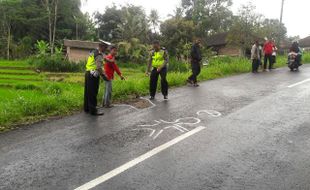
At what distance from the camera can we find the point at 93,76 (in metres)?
9.76

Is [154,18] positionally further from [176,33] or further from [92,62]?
[92,62]

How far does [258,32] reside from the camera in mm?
29938

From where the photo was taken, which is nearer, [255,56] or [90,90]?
[90,90]

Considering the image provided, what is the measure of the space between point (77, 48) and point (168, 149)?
126 feet

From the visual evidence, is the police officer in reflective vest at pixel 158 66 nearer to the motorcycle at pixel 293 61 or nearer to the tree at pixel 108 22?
the motorcycle at pixel 293 61

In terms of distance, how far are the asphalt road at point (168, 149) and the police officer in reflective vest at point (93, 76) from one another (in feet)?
1.31

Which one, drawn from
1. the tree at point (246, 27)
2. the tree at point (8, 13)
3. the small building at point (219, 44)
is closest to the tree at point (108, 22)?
the tree at point (8, 13)

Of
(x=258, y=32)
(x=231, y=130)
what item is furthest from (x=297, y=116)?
(x=258, y=32)

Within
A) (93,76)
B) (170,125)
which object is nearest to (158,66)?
(93,76)

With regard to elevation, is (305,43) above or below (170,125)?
above

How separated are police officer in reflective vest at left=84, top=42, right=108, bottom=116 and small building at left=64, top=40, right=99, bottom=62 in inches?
1305

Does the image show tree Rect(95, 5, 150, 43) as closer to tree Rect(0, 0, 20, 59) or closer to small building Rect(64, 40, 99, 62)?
small building Rect(64, 40, 99, 62)

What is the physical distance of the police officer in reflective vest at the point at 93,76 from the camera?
964 cm

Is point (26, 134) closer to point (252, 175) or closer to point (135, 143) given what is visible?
point (135, 143)
